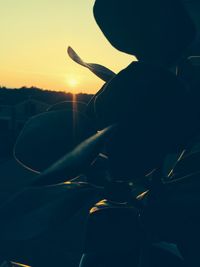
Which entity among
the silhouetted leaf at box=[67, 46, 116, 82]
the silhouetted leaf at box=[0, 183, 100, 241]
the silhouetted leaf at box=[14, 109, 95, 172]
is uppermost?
the silhouetted leaf at box=[67, 46, 116, 82]

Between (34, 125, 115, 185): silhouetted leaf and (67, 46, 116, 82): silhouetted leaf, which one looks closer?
(34, 125, 115, 185): silhouetted leaf

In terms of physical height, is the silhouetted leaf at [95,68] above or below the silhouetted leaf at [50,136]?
above

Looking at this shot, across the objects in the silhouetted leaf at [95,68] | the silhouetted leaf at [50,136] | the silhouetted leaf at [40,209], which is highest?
the silhouetted leaf at [95,68]

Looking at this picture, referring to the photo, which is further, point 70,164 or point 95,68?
point 95,68

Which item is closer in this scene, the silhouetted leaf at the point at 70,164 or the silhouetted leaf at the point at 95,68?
the silhouetted leaf at the point at 70,164

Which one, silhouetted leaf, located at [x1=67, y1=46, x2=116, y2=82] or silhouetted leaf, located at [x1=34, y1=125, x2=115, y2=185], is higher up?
silhouetted leaf, located at [x1=67, y1=46, x2=116, y2=82]

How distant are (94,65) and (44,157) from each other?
11cm

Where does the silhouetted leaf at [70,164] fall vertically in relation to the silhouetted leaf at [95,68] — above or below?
below

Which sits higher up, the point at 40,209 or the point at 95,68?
the point at 95,68

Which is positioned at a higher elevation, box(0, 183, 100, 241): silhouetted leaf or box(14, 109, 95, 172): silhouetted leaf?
box(14, 109, 95, 172): silhouetted leaf

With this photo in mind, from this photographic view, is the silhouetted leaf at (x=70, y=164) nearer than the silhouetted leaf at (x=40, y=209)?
Yes

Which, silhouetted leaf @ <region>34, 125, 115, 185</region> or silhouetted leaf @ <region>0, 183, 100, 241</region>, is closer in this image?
silhouetted leaf @ <region>34, 125, 115, 185</region>

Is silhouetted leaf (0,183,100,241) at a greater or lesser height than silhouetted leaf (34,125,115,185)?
lesser

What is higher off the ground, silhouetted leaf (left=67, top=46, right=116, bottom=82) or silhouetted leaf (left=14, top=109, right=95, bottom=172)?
silhouetted leaf (left=67, top=46, right=116, bottom=82)
